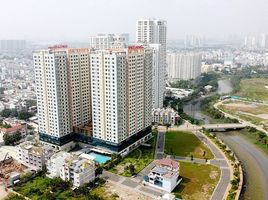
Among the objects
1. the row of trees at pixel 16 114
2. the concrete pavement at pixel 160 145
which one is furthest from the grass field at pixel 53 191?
the row of trees at pixel 16 114

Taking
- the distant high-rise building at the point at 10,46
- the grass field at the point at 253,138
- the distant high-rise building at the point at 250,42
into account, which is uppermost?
the distant high-rise building at the point at 250,42

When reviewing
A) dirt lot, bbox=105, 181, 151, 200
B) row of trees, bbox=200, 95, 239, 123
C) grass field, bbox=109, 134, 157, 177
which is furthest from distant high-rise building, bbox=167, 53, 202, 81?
dirt lot, bbox=105, 181, 151, 200

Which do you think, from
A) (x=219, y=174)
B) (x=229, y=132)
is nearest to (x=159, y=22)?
(x=229, y=132)

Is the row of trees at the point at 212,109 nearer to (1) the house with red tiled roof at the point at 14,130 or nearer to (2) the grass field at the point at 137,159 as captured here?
(2) the grass field at the point at 137,159

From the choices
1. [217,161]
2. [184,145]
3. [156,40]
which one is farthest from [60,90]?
[156,40]

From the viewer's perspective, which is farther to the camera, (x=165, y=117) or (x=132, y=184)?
(x=165, y=117)

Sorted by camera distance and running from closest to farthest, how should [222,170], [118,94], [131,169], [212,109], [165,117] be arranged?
[131,169]
[222,170]
[118,94]
[165,117]
[212,109]

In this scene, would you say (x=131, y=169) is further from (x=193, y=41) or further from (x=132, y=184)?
(x=193, y=41)
